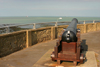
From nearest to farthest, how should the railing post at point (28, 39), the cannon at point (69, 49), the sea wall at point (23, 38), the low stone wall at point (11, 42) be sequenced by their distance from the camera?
the cannon at point (69, 49) < the low stone wall at point (11, 42) < the sea wall at point (23, 38) < the railing post at point (28, 39)

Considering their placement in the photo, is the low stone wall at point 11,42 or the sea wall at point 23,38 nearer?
the low stone wall at point 11,42

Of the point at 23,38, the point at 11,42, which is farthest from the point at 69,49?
the point at 23,38

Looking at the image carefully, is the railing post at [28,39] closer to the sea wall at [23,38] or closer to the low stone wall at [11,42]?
the sea wall at [23,38]

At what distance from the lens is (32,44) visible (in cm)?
945

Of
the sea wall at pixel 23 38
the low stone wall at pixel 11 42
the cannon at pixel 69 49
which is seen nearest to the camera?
the cannon at pixel 69 49

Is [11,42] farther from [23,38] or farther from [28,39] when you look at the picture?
[28,39]

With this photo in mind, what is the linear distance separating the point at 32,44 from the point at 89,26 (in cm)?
954

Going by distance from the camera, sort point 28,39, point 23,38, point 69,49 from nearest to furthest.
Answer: point 69,49, point 23,38, point 28,39

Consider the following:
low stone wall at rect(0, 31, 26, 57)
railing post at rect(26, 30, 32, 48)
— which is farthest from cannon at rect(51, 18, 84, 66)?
railing post at rect(26, 30, 32, 48)

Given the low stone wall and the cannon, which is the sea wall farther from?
the cannon

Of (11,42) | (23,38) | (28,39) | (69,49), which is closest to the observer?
(69,49)

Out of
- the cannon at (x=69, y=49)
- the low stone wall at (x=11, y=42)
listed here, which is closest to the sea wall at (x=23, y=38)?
the low stone wall at (x=11, y=42)

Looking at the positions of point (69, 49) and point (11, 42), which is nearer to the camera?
point (69, 49)

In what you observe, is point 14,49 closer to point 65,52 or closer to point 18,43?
point 18,43
